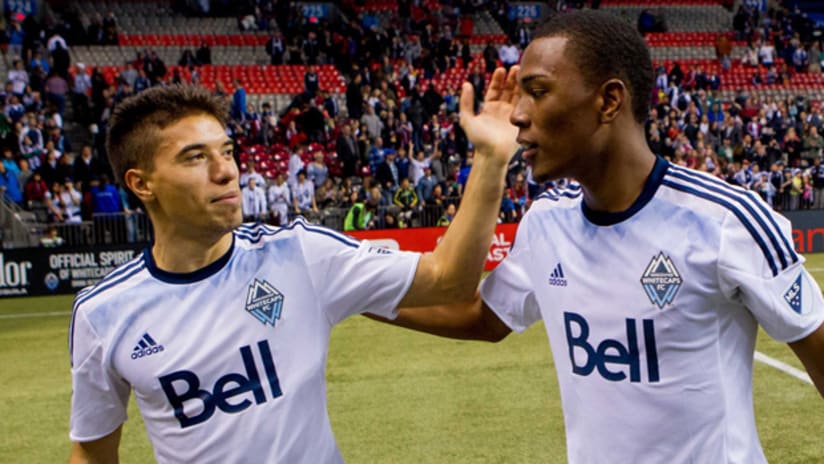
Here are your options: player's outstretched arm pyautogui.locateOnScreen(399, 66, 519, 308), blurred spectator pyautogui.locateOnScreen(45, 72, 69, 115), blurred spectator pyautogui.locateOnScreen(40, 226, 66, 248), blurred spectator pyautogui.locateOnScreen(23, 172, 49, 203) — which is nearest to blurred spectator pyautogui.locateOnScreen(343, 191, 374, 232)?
blurred spectator pyautogui.locateOnScreen(40, 226, 66, 248)

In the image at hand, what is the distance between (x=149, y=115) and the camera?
252 centimetres

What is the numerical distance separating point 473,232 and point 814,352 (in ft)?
3.36

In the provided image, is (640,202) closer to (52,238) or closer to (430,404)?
(430,404)

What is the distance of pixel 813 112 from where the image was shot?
970 inches

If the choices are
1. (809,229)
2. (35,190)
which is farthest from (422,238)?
(809,229)

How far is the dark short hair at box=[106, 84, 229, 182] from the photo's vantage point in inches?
99.2

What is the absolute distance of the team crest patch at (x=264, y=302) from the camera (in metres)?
2.50

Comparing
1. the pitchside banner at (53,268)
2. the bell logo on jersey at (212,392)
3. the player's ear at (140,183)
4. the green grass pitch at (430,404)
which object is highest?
the player's ear at (140,183)

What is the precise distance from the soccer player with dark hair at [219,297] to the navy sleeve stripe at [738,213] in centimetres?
54

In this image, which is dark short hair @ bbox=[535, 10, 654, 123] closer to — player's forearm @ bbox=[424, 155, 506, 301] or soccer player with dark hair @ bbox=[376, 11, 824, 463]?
soccer player with dark hair @ bbox=[376, 11, 824, 463]

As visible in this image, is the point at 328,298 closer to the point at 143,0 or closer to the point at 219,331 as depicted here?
the point at 219,331

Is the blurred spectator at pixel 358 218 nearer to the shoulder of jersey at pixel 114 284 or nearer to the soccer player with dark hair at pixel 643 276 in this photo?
the shoulder of jersey at pixel 114 284

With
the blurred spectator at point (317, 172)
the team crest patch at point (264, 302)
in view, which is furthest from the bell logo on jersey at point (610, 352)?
the blurred spectator at point (317, 172)

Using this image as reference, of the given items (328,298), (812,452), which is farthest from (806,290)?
(812,452)
